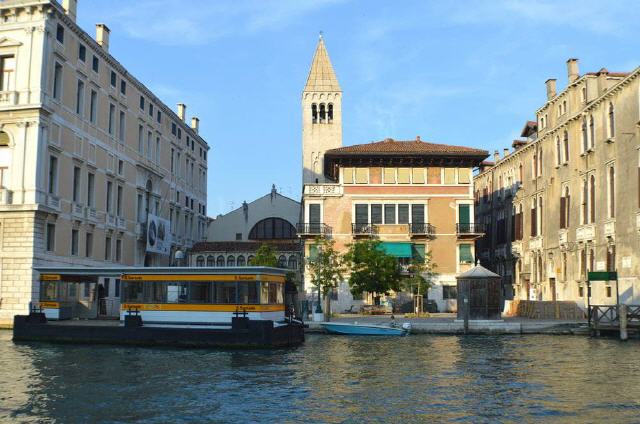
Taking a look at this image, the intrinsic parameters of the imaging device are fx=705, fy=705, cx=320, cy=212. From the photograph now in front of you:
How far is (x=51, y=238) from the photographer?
35.4 meters

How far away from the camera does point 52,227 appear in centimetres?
3553

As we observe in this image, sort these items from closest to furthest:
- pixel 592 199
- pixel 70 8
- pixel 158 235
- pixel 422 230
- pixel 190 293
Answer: pixel 190 293, pixel 70 8, pixel 592 199, pixel 422 230, pixel 158 235

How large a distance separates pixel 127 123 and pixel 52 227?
1228cm

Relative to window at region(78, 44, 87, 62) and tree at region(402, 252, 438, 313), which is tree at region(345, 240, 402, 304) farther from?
window at region(78, 44, 87, 62)

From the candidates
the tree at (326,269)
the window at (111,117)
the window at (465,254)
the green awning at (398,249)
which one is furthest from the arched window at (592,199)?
the window at (111,117)

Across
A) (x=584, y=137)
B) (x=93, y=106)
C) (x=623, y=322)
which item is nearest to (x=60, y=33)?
(x=93, y=106)

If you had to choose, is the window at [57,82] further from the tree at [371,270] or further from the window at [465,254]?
the window at [465,254]

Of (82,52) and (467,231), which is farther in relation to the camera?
(467,231)

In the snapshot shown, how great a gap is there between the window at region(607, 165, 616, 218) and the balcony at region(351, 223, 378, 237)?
15297mm

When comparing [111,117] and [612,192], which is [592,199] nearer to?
[612,192]

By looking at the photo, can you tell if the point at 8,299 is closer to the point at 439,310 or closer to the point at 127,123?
the point at 127,123

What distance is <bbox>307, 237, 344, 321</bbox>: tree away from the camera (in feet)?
130

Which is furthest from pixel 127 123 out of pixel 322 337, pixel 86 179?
pixel 322 337

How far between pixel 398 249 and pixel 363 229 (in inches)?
105
